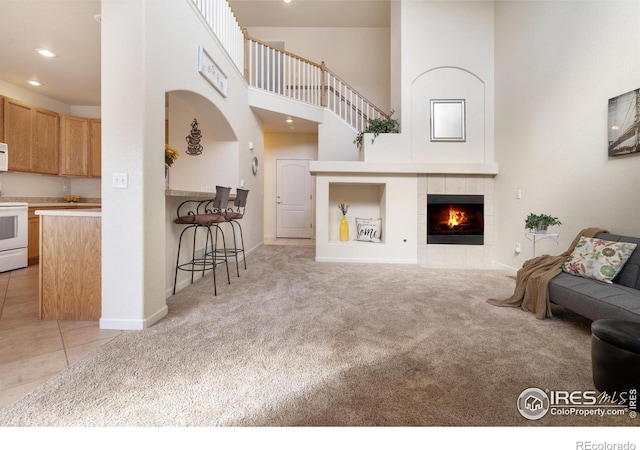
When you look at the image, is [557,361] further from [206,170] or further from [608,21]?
[206,170]

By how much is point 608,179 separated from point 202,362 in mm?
3975

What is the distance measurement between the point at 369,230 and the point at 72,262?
4.25m

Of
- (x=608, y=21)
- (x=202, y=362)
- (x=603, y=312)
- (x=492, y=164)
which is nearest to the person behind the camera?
(x=202, y=362)

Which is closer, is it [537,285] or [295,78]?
[537,285]

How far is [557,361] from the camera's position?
1.89m

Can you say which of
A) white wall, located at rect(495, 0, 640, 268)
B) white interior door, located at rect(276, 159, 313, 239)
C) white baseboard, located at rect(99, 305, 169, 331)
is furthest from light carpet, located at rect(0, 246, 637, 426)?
white interior door, located at rect(276, 159, 313, 239)

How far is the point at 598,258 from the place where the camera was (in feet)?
8.43

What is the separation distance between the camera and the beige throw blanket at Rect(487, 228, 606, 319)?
264 cm

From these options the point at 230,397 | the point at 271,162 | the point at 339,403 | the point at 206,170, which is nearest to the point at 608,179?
the point at 339,403

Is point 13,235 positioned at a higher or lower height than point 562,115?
lower

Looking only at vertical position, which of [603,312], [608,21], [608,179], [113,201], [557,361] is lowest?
[557,361]

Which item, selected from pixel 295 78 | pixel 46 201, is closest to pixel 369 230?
pixel 295 78

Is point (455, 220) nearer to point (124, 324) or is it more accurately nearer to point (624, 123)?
point (624, 123)

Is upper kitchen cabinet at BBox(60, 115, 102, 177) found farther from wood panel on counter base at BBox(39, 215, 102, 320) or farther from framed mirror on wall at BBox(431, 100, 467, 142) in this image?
framed mirror on wall at BBox(431, 100, 467, 142)
